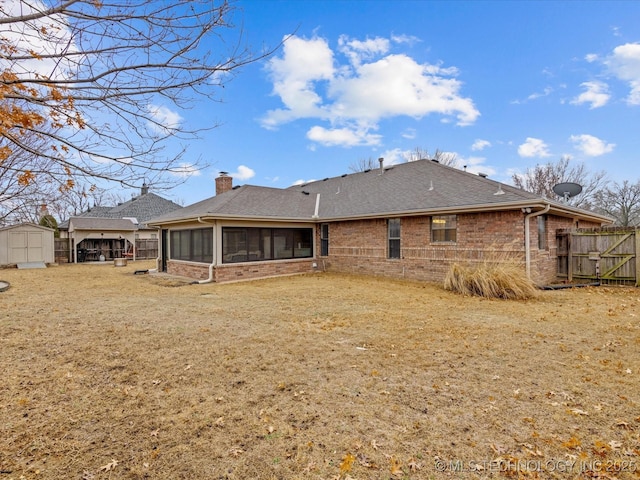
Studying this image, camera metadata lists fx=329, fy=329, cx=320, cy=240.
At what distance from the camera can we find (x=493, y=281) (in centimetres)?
855

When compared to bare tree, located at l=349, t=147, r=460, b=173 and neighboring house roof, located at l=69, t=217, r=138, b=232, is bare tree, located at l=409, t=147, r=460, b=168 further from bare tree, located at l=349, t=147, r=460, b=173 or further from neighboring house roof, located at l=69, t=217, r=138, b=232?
neighboring house roof, located at l=69, t=217, r=138, b=232

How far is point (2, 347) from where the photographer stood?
4.73 meters

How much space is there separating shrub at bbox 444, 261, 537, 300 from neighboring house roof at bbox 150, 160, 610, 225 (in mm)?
1785

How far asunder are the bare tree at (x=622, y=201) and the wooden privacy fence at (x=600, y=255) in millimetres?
20867

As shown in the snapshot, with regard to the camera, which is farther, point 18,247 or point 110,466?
point 18,247

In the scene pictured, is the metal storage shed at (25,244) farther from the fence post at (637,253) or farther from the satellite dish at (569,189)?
the fence post at (637,253)

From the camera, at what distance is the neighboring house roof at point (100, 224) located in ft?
69.5

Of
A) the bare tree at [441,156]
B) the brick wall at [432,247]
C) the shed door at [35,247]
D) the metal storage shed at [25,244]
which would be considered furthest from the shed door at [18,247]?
the bare tree at [441,156]

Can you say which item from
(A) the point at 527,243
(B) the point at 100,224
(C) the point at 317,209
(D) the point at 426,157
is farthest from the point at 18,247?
(D) the point at 426,157

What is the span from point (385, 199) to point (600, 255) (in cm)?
718

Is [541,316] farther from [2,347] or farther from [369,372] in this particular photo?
[2,347]

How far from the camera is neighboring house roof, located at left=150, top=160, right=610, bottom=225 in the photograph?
10023mm

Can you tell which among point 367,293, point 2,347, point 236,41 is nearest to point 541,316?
point 367,293

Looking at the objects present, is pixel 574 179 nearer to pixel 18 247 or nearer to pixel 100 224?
pixel 100 224
